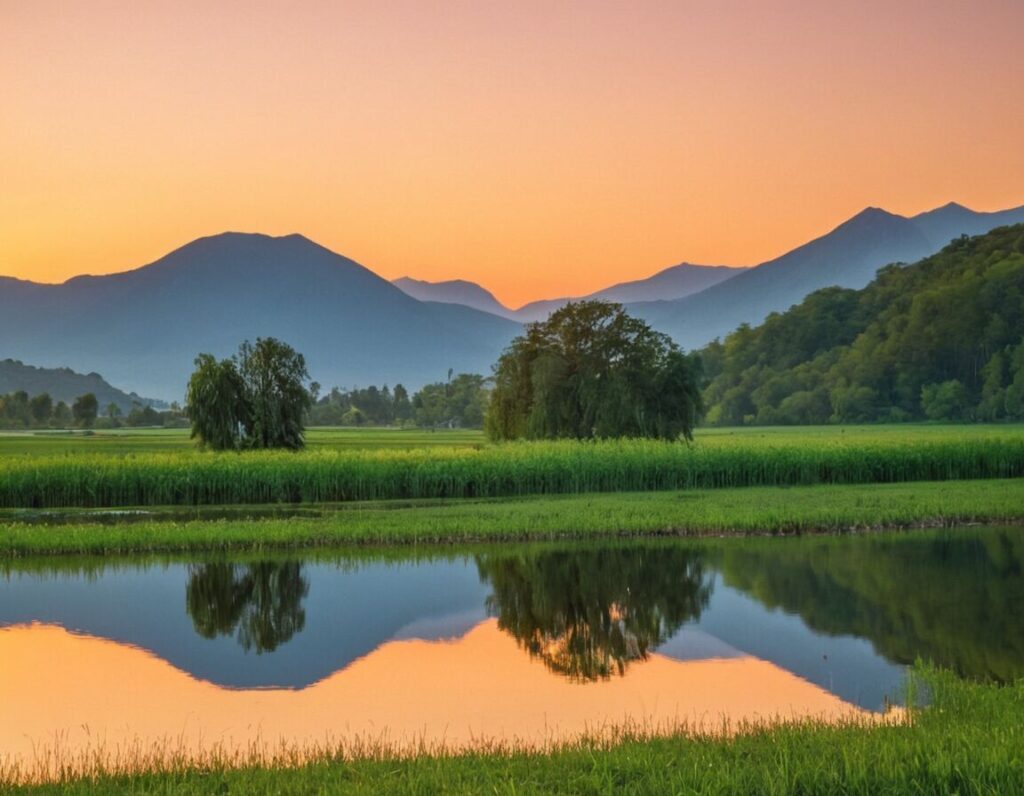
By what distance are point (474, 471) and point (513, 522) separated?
430 inches

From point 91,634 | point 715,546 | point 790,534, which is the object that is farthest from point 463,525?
point 91,634

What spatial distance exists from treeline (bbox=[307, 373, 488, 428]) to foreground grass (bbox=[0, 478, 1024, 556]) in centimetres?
9722

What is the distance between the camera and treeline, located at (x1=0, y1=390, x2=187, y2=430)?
118 m

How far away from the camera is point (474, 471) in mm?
39031

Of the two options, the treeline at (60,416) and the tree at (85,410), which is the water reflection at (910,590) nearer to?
the treeline at (60,416)

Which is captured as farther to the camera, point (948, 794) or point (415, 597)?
point (415, 597)

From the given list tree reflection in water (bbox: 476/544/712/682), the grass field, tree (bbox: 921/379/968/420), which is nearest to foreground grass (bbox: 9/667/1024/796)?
tree reflection in water (bbox: 476/544/712/682)

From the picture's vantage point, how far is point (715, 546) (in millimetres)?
25438

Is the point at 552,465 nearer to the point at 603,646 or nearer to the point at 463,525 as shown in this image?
the point at 463,525

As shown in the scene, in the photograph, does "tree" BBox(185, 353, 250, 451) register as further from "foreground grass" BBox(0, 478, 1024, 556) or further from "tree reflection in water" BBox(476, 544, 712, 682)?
"tree reflection in water" BBox(476, 544, 712, 682)

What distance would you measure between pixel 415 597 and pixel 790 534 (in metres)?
10.9

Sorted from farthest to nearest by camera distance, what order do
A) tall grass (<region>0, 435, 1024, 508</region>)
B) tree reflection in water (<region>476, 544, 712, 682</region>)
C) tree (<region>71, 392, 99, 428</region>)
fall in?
tree (<region>71, 392, 99, 428</region>) < tall grass (<region>0, 435, 1024, 508</region>) < tree reflection in water (<region>476, 544, 712, 682</region>)

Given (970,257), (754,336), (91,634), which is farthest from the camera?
(754,336)

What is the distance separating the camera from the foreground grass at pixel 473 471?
3750cm
